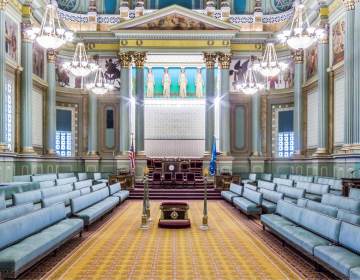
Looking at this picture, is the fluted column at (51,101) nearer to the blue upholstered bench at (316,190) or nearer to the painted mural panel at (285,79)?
the painted mural panel at (285,79)

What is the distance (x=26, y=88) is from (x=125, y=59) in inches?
261

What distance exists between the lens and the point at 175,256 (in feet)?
29.6

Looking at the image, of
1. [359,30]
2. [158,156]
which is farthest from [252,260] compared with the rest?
[158,156]

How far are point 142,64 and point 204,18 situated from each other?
4.33m

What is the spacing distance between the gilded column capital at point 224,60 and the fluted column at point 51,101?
9.28 m

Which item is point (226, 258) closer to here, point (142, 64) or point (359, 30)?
point (359, 30)

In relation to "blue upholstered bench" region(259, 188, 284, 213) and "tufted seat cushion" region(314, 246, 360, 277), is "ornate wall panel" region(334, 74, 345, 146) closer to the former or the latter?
"blue upholstered bench" region(259, 188, 284, 213)

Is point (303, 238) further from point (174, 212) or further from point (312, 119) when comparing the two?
point (312, 119)

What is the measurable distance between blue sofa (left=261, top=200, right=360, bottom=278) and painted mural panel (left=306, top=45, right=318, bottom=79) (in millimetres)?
14071

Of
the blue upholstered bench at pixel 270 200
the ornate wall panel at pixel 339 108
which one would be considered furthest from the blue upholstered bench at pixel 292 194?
the ornate wall panel at pixel 339 108

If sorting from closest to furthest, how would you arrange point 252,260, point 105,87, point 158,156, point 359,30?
point 252,260 → point 359,30 → point 105,87 → point 158,156

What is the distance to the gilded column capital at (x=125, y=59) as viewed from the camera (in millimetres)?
26312

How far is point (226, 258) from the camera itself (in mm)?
8844

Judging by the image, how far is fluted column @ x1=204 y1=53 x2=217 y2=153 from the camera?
86.7 feet
